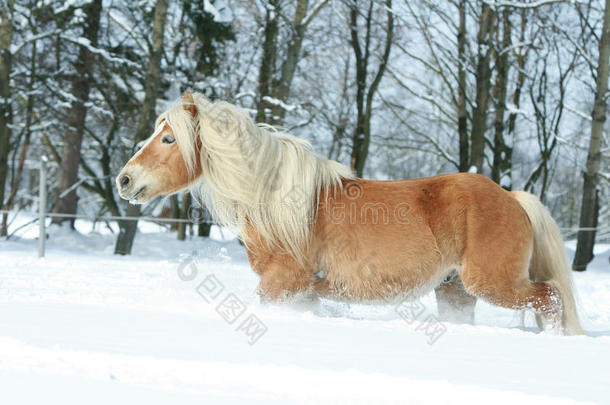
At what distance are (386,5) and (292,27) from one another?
2.05m

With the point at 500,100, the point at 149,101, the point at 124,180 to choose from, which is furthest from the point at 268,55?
the point at 124,180

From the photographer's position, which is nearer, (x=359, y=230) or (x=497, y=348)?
(x=497, y=348)

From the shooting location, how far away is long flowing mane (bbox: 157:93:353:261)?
11.2 feet

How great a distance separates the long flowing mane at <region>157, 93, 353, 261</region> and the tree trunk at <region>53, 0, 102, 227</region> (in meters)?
8.94

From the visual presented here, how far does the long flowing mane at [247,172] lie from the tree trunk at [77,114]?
29.3 feet

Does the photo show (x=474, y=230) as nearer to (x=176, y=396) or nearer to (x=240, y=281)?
(x=176, y=396)

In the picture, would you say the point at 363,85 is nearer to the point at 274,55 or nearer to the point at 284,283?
the point at 274,55

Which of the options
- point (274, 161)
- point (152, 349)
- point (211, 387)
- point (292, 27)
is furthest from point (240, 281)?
point (292, 27)

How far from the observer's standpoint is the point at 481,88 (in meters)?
11.2

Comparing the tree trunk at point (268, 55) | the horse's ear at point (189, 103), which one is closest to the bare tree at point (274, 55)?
the tree trunk at point (268, 55)

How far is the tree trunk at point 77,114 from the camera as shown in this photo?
1198 centimetres

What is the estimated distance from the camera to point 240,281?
5988mm

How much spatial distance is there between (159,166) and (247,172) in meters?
0.54

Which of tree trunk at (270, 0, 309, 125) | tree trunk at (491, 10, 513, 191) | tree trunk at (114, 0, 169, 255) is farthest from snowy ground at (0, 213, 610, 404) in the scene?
tree trunk at (491, 10, 513, 191)
